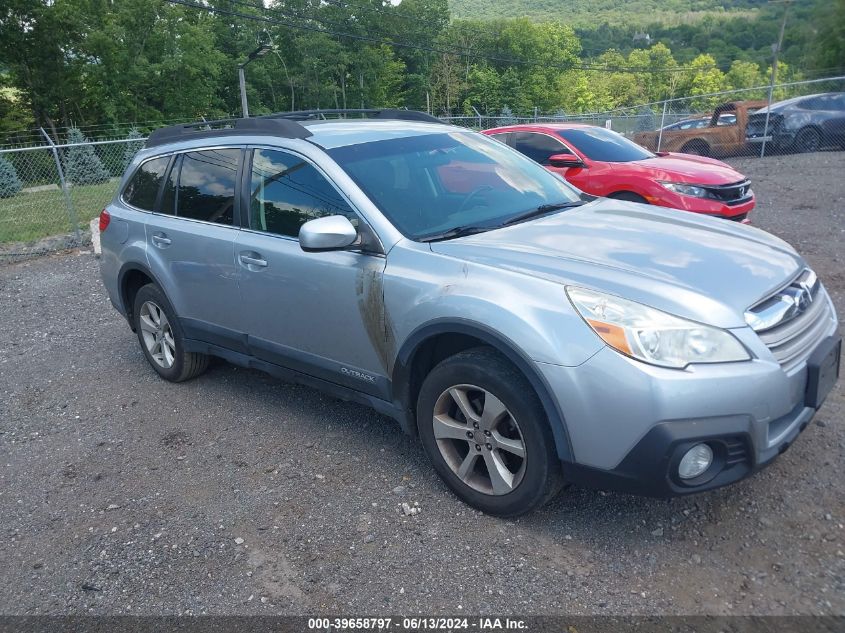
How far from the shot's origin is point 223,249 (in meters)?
4.02

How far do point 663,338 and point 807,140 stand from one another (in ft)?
54.4

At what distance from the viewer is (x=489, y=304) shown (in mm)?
2803

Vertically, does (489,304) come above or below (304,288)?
above

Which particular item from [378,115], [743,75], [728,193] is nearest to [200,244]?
[378,115]

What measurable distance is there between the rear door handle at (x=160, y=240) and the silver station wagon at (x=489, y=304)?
0.04 ft

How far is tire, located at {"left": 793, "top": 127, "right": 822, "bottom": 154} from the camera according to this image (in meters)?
16.1

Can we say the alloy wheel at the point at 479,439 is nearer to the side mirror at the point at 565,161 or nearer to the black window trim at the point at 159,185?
the black window trim at the point at 159,185

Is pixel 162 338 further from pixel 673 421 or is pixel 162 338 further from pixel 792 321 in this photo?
pixel 792 321

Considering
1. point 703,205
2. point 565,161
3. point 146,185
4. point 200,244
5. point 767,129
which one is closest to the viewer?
point 200,244

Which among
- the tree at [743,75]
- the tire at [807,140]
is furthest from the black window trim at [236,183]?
the tree at [743,75]

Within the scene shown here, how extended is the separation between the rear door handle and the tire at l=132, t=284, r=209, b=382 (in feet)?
1.06

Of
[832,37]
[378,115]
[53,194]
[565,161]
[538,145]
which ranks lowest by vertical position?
[53,194]

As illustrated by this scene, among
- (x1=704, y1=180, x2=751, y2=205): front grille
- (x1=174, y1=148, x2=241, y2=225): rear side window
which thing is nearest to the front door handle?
(x1=174, y1=148, x2=241, y2=225): rear side window

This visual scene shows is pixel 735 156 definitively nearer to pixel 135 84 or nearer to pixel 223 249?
pixel 223 249
